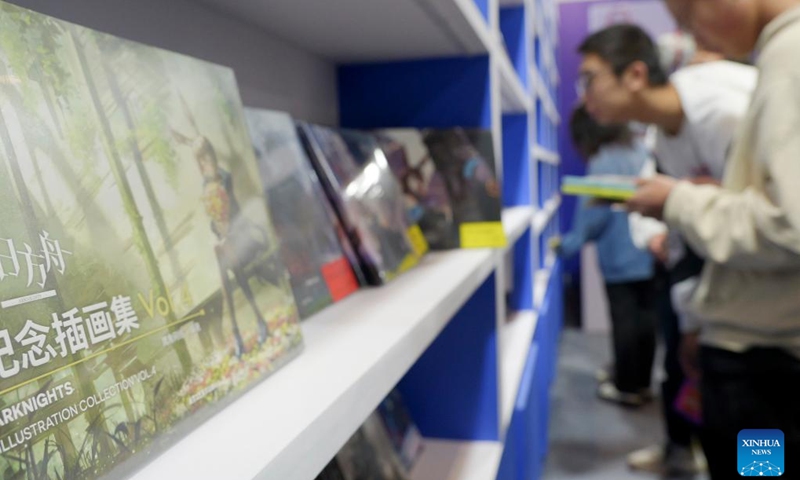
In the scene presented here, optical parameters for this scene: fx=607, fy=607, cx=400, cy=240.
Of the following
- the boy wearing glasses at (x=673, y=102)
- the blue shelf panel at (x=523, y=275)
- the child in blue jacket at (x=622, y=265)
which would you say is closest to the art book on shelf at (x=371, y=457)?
the boy wearing glasses at (x=673, y=102)

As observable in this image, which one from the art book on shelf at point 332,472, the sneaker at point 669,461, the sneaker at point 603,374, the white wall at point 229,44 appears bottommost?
the sneaker at point 603,374

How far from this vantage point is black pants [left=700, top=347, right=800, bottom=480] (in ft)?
3.72

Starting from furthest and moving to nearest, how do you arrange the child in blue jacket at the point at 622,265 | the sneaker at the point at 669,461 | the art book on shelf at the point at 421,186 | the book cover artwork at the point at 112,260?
the child in blue jacket at the point at 622,265, the sneaker at the point at 669,461, the art book on shelf at the point at 421,186, the book cover artwork at the point at 112,260

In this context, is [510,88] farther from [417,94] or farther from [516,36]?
[516,36]

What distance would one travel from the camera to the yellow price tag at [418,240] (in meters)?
1.03

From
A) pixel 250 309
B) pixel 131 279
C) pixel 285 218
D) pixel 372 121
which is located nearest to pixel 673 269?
pixel 372 121

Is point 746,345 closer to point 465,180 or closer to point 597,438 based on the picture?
point 465,180

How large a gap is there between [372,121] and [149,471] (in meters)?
1.05

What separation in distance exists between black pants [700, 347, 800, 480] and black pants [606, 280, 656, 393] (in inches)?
79.4

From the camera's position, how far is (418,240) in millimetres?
1067

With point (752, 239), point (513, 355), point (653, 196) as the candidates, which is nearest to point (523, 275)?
point (513, 355)

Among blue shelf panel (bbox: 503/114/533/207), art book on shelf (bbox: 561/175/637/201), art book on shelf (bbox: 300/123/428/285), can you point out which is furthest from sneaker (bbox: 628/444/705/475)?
art book on shelf (bbox: 300/123/428/285)

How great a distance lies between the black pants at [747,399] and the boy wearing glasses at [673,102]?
368mm

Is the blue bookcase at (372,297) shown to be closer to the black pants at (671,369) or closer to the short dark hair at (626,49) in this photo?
the short dark hair at (626,49)
